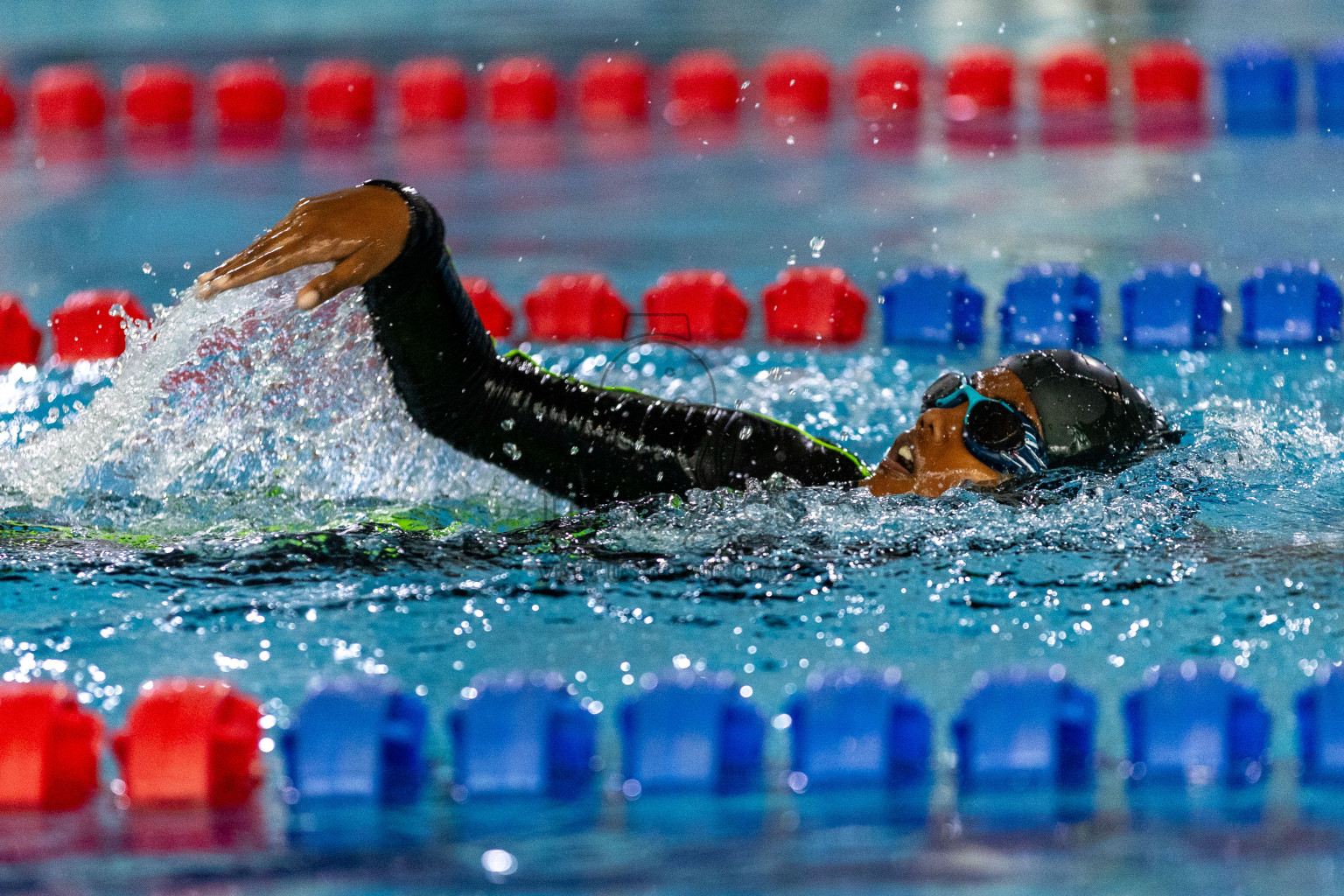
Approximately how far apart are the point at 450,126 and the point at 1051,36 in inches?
119

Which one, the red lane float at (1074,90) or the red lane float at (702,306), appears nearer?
the red lane float at (702,306)

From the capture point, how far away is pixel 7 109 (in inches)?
292

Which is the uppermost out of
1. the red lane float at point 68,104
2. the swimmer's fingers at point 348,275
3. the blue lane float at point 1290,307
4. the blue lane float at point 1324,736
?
the red lane float at point 68,104

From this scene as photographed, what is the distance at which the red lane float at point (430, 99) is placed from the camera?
7.29 metres

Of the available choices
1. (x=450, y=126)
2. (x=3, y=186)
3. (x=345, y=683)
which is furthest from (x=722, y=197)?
(x=345, y=683)

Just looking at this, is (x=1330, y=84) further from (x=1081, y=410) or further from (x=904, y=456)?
(x=904, y=456)

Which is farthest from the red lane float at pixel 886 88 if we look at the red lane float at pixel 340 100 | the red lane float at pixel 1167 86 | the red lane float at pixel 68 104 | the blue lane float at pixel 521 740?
the blue lane float at pixel 521 740

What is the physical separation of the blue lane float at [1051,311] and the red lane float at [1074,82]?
258cm

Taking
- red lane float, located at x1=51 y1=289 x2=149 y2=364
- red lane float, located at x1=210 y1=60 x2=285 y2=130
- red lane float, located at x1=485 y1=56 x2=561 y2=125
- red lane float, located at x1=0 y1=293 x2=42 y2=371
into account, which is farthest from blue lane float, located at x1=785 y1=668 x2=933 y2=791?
red lane float, located at x1=210 y1=60 x2=285 y2=130

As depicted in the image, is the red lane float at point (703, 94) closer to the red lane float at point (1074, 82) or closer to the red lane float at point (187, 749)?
the red lane float at point (1074, 82)

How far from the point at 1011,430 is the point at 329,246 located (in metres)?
1.21

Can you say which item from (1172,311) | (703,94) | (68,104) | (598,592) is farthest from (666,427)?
(68,104)

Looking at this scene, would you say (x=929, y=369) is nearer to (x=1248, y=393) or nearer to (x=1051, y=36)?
(x=1248, y=393)

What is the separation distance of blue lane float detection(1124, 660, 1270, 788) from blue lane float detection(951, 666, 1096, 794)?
0.08 m
